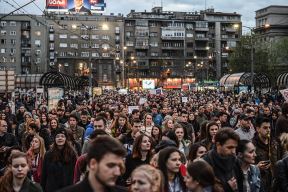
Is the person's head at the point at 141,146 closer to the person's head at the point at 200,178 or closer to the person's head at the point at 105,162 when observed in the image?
the person's head at the point at 200,178

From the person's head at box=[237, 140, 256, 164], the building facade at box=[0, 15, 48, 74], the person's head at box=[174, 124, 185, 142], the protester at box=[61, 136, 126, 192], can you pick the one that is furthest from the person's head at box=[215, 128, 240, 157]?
the building facade at box=[0, 15, 48, 74]

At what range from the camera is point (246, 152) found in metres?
6.34

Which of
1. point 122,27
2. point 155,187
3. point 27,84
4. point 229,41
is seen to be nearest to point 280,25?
point 229,41

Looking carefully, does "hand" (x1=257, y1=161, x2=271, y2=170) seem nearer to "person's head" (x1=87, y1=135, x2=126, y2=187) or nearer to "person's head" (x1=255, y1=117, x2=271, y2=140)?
"person's head" (x1=255, y1=117, x2=271, y2=140)

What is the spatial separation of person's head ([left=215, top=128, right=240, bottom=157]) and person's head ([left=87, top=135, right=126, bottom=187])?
2.35m

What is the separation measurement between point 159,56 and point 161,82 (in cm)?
658

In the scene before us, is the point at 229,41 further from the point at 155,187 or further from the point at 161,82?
the point at 155,187

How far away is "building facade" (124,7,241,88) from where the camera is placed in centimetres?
12169

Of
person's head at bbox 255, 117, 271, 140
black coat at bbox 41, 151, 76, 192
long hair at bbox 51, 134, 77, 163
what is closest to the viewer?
black coat at bbox 41, 151, 76, 192

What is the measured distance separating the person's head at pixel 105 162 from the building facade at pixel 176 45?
115m

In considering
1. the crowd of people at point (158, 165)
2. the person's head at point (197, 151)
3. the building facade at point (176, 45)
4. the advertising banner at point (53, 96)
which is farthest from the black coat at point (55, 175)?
the building facade at point (176, 45)

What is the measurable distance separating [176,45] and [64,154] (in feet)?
389

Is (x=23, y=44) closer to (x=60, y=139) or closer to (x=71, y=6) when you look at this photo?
(x=71, y=6)

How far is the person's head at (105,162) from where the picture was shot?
12.7ft
